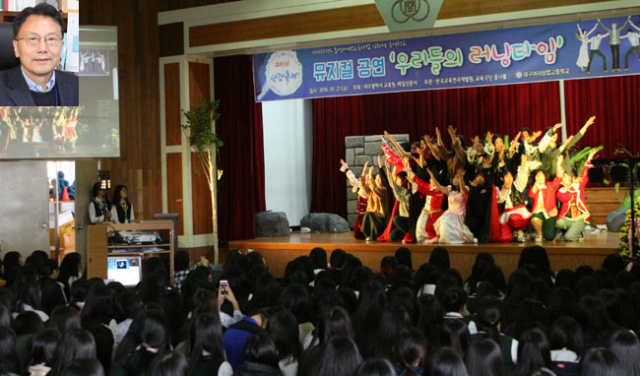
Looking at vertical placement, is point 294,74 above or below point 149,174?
above

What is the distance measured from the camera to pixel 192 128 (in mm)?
10383

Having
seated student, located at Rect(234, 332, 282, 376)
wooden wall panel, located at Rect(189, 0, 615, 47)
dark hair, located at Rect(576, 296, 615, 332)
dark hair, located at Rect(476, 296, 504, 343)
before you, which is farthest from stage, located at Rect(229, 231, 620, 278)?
seated student, located at Rect(234, 332, 282, 376)

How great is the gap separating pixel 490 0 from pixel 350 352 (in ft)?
22.5

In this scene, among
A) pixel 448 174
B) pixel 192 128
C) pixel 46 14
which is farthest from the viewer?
pixel 192 128

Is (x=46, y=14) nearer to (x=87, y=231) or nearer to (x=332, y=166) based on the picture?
(x=87, y=231)

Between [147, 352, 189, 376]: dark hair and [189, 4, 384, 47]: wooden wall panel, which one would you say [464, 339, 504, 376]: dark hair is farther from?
[189, 4, 384, 47]: wooden wall panel

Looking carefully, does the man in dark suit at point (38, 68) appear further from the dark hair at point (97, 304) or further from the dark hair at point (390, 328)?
the dark hair at point (390, 328)

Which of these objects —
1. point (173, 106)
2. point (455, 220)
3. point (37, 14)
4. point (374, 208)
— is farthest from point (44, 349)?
point (173, 106)

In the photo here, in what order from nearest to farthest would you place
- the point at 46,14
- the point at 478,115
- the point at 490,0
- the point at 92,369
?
the point at 92,369, the point at 46,14, the point at 490,0, the point at 478,115

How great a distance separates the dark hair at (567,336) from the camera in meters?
3.29

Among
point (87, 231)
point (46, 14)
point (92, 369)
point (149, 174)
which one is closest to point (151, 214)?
point (149, 174)

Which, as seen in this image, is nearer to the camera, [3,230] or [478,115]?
[3,230]

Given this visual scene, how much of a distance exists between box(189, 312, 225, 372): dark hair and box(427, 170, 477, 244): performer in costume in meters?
→ 6.14

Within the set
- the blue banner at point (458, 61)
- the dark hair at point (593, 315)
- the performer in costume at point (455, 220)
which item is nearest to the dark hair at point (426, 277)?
the dark hair at point (593, 315)
